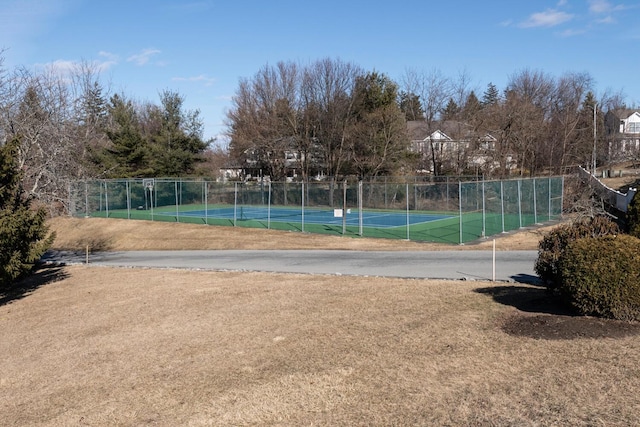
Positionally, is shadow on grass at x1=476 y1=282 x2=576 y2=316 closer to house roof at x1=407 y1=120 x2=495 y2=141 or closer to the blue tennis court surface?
the blue tennis court surface

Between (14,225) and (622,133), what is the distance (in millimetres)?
76537

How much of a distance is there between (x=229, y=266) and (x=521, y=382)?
14204 millimetres

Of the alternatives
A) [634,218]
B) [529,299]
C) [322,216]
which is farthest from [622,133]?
[529,299]

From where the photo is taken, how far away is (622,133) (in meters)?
73.0

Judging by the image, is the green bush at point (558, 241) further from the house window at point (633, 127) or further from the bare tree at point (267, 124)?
the house window at point (633, 127)

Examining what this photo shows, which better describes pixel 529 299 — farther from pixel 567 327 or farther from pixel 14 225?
pixel 14 225

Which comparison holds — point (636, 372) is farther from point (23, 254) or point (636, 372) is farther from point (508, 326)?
point (23, 254)

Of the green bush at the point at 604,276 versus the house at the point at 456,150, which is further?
the house at the point at 456,150

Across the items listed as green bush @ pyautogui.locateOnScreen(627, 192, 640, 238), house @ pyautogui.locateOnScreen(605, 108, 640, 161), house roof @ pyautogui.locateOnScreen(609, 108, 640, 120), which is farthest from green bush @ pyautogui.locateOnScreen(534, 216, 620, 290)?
house roof @ pyautogui.locateOnScreen(609, 108, 640, 120)

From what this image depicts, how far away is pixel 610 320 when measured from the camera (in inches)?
309

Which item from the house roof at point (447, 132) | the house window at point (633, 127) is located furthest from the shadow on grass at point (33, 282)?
the house window at point (633, 127)

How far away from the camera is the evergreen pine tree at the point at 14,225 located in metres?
15.4

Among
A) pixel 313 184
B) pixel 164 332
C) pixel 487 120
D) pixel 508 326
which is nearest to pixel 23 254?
pixel 164 332

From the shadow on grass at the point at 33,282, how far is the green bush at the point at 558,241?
15470 millimetres
